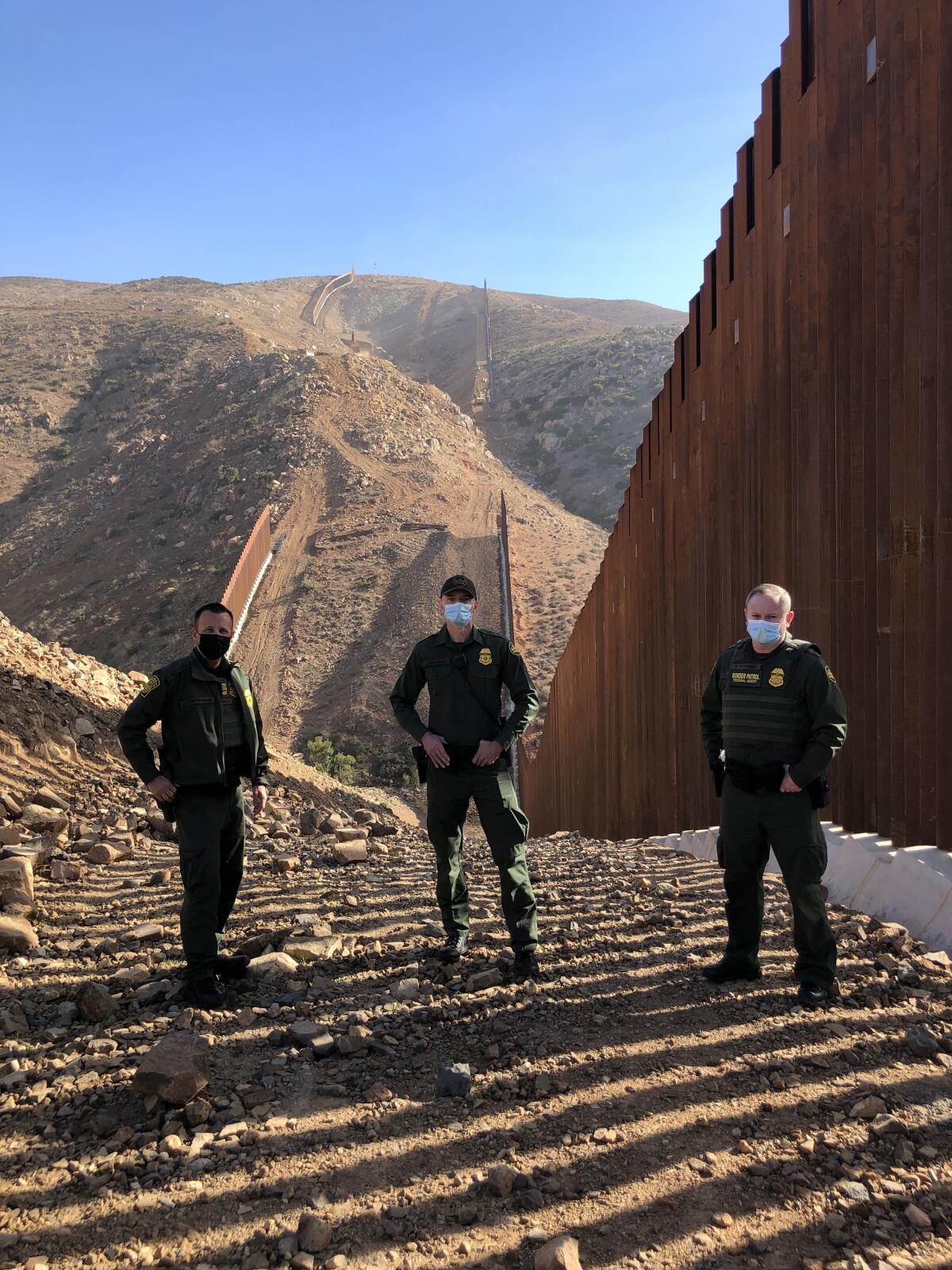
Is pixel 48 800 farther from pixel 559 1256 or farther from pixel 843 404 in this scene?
pixel 843 404

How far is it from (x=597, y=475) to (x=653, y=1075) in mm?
49070

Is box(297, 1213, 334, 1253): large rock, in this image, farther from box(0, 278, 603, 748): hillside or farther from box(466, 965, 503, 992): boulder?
box(0, 278, 603, 748): hillside

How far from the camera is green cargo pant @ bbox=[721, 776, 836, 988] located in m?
2.97

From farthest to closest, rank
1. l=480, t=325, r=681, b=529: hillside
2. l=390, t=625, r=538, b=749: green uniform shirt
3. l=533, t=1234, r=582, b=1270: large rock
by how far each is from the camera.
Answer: l=480, t=325, r=681, b=529: hillside
l=390, t=625, r=538, b=749: green uniform shirt
l=533, t=1234, r=582, b=1270: large rock

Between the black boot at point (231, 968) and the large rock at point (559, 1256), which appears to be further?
the black boot at point (231, 968)

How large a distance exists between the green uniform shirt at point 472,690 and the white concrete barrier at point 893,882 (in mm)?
1578

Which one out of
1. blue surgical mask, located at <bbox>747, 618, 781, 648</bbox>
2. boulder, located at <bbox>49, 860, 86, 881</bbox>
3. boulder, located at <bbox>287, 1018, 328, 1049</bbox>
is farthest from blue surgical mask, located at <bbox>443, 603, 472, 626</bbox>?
boulder, located at <bbox>49, 860, 86, 881</bbox>

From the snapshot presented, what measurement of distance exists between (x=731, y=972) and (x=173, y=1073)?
6.78ft

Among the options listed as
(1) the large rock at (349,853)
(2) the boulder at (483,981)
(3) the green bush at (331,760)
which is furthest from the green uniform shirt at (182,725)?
(3) the green bush at (331,760)

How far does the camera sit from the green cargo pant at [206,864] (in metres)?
3.45

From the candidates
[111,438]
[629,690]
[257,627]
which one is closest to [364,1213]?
[629,690]

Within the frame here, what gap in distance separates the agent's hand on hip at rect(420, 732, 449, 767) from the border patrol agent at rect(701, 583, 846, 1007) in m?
1.21

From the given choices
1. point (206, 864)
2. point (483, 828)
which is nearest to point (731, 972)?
point (483, 828)

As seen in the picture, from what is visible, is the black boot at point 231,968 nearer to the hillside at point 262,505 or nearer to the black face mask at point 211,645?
the black face mask at point 211,645
